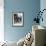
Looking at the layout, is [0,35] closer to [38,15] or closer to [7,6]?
[7,6]

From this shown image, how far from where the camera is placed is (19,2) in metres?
5.79

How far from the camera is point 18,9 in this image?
5801 mm

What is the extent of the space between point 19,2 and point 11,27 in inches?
44.2

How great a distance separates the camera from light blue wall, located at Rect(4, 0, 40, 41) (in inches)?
227

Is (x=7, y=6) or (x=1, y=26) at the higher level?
(x=7, y=6)

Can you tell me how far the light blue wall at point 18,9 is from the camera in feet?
18.9

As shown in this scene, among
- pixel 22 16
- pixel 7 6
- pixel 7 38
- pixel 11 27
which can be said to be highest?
pixel 7 6

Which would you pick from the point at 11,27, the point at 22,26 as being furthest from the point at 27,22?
the point at 11,27

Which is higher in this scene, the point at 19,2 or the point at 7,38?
the point at 19,2

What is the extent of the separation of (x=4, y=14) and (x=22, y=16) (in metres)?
0.77

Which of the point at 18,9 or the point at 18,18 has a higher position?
the point at 18,9

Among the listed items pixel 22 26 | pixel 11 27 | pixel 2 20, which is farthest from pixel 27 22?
pixel 2 20

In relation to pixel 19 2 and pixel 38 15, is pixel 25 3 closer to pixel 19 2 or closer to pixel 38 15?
pixel 19 2

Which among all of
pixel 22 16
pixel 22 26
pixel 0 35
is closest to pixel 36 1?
pixel 22 16
